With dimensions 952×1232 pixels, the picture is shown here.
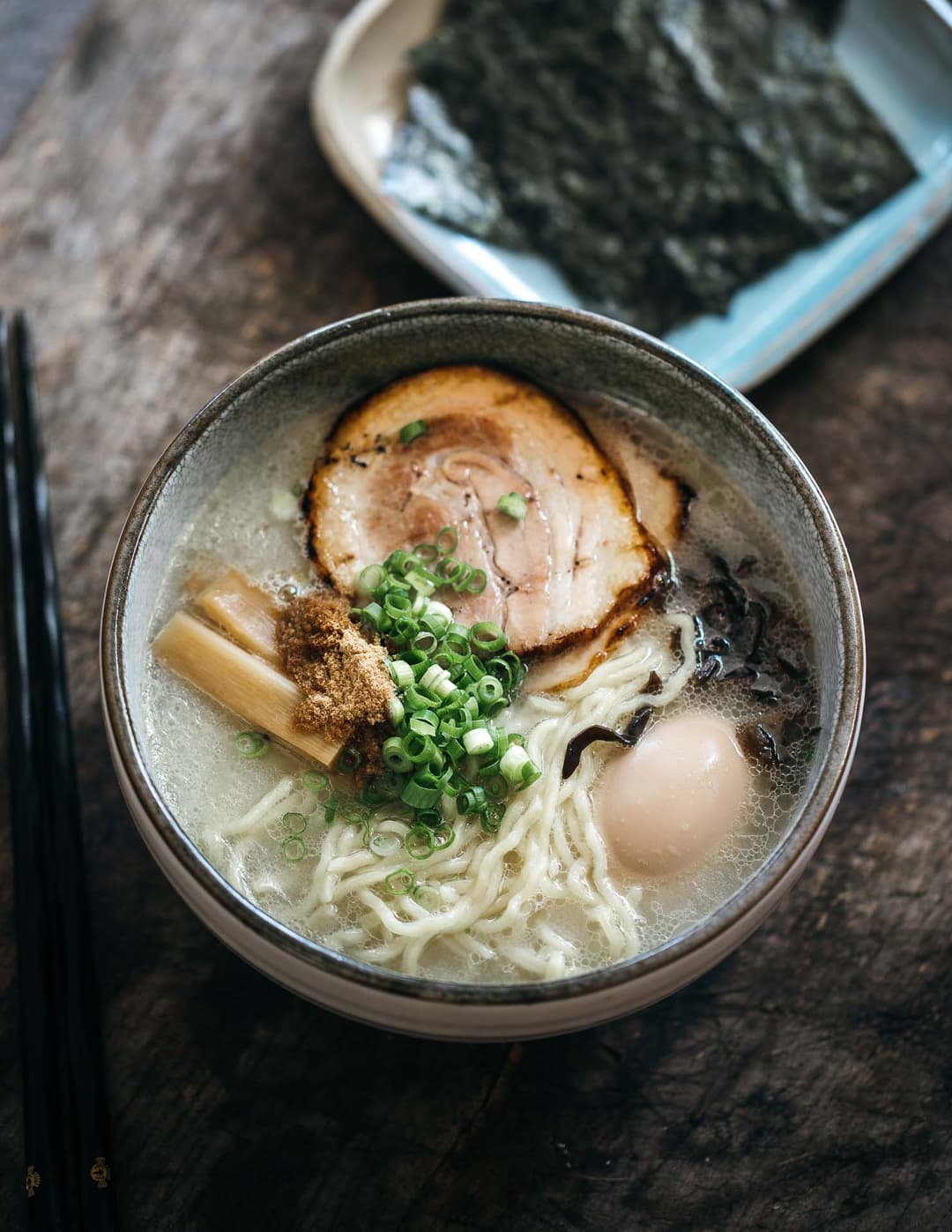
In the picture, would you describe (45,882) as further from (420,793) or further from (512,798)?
(512,798)

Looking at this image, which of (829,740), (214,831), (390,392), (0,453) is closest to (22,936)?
(214,831)

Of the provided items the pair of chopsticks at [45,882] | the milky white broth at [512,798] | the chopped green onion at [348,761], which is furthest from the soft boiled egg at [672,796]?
the pair of chopsticks at [45,882]

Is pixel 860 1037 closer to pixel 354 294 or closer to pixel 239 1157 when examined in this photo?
pixel 239 1157

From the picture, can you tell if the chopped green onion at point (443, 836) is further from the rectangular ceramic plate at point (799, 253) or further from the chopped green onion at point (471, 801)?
the rectangular ceramic plate at point (799, 253)

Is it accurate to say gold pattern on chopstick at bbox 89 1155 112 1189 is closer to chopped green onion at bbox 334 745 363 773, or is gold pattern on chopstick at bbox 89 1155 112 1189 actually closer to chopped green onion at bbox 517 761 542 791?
chopped green onion at bbox 334 745 363 773

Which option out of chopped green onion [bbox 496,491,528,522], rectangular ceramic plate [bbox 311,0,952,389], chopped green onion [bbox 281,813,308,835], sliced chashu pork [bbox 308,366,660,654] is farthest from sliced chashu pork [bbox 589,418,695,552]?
chopped green onion [bbox 281,813,308,835]

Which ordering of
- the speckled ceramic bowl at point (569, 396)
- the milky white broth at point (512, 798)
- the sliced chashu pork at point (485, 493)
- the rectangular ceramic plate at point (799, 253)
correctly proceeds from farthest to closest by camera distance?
the rectangular ceramic plate at point (799, 253) < the sliced chashu pork at point (485, 493) < the milky white broth at point (512, 798) < the speckled ceramic bowl at point (569, 396)
